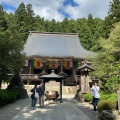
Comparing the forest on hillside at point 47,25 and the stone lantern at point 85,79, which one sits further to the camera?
the forest on hillside at point 47,25

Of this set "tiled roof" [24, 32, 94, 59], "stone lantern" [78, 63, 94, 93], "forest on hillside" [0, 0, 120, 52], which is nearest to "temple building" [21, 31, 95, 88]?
"tiled roof" [24, 32, 94, 59]

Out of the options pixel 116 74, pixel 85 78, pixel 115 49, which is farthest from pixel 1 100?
pixel 115 49

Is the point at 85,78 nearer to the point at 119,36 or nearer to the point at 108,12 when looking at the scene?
the point at 119,36

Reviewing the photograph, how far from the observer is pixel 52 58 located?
36.9 meters

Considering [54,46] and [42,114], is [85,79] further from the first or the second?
[54,46]

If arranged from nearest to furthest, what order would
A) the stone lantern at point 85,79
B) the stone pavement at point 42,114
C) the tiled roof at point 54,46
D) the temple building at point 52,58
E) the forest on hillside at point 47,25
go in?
1. the stone pavement at point 42,114
2. the stone lantern at point 85,79
3. the temple building at point 52,58
4. the tiled roof at point 54,46
5. the forest on hillside at point 47,25

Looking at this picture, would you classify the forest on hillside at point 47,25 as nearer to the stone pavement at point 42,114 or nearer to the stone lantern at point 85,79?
the stone lantern at point 85,79

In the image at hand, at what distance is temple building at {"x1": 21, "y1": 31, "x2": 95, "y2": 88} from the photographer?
118ft

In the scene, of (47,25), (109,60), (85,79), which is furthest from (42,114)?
(47,25)

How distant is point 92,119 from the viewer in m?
10.6

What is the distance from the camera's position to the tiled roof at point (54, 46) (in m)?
37.5

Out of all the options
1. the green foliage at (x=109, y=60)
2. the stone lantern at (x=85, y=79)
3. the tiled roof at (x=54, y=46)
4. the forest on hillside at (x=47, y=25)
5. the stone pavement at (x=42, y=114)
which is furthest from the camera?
the forest on hillside at (x=47, y=25)

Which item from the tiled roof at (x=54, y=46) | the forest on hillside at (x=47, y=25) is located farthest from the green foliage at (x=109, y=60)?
the forest on hillside at (x=47, y=25)

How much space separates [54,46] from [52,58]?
4593mm
